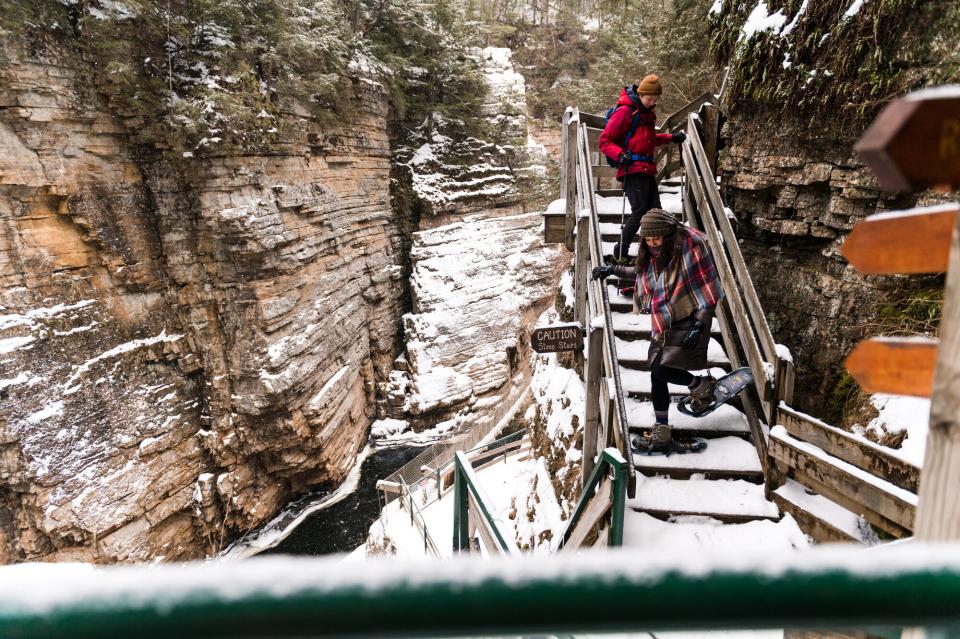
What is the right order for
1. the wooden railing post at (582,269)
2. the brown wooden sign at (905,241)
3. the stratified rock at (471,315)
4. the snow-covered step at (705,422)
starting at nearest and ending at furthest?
the brown wooden sign at (905,241)
the snow-covered step at (705,422)
the wooden railing post at (582,269)
the stratified rock at (471,315)

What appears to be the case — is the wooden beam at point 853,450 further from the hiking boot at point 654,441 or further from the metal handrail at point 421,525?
the metal handrail at point 421,525

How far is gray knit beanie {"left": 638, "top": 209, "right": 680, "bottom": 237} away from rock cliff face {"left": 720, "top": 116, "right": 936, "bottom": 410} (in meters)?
2.31

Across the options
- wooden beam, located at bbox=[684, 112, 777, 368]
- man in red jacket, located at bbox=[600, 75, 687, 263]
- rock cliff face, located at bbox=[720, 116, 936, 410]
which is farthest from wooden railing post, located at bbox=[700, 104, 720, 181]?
man in red jacket, located at bbox=[600, 75, 687, 263]

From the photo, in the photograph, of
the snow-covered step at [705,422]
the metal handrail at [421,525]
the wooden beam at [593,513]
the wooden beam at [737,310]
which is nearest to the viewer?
the wooden beam at [593,513]

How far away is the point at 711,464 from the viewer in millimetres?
3527

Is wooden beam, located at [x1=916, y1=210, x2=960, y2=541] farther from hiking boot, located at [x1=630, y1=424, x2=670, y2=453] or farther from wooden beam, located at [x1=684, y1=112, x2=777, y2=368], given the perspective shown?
hiking boot, located at [x1=630, y1=424, x2=670, y2=453]

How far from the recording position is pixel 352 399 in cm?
1473

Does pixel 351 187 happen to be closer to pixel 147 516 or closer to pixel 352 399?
pixel 352 399

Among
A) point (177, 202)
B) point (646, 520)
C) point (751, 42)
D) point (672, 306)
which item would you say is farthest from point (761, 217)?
point (177, 202)

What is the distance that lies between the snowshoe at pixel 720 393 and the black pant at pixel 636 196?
1.68 meters

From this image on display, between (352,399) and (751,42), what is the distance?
1278cm

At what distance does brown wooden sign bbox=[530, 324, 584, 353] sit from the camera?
13.6ft

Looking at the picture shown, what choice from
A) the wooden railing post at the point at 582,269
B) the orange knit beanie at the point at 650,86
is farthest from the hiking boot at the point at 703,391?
the orange knit beanie at the point at 650,86

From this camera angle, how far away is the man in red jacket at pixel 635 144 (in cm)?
450
